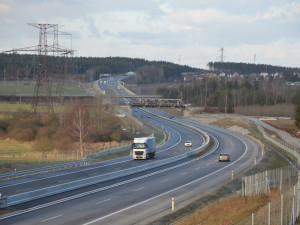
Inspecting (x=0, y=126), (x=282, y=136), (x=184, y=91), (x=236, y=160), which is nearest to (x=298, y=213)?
(x=236, y=160)

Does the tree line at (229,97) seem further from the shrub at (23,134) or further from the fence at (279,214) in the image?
the fence at (279,214)

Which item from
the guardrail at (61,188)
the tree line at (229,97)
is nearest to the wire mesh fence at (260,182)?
the guardrail at (61,188)

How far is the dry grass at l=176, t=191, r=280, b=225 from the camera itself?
2320 centimetres

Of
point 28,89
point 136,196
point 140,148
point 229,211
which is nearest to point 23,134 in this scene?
point 140,148

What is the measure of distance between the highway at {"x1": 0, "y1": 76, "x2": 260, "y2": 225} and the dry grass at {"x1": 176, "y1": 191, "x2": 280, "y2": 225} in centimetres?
250

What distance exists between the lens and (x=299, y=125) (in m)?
103

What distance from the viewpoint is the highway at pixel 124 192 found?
83.9ft

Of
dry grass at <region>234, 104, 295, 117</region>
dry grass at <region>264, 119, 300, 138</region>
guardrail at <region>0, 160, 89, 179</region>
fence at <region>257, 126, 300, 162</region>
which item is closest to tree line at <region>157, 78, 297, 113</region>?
dry grass at <region>234, 104, 295, 117</region>

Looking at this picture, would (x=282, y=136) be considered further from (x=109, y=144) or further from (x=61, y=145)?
(x=61, y=145)

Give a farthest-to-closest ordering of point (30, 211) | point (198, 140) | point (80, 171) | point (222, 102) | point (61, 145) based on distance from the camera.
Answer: point (222, 102), point (198, 140), point (61, 145), point (80, 171), point (30, 211)

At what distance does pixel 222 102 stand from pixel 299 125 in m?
63.7

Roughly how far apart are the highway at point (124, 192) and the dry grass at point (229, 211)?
2503 mm

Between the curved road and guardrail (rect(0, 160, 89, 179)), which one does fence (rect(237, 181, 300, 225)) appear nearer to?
the curved road

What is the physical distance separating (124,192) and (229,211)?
10.6m
